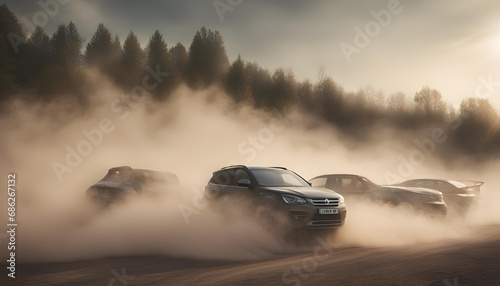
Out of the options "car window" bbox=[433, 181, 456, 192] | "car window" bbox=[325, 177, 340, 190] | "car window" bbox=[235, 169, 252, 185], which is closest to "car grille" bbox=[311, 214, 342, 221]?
"car window" bbox=[235, 169, 252, 185]

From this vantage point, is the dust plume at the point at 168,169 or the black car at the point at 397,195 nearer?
the dust plume at the point at 168,169

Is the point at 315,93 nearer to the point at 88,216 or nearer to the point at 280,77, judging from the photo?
the point at 280,77

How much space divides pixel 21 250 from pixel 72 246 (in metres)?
0.98

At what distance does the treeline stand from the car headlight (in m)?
38.8

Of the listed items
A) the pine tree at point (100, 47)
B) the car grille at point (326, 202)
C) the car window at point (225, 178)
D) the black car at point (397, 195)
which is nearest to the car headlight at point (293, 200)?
the car grille at point (326, 202)

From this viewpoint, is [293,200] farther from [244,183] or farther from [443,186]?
[443,186]

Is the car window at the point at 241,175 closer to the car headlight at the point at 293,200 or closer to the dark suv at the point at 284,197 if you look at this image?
the dark suv at the point at 284,197

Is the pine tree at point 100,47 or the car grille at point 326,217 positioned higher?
the pine tree at point 100,47

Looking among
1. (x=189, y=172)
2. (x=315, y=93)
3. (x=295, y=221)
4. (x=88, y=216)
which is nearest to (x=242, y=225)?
(x=295, y=221)

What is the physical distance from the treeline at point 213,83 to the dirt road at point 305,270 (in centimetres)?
3825

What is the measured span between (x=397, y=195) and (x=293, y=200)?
498cm

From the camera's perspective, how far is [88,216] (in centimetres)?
1060

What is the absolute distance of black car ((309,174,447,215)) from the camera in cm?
1206

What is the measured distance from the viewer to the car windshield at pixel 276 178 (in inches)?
391
